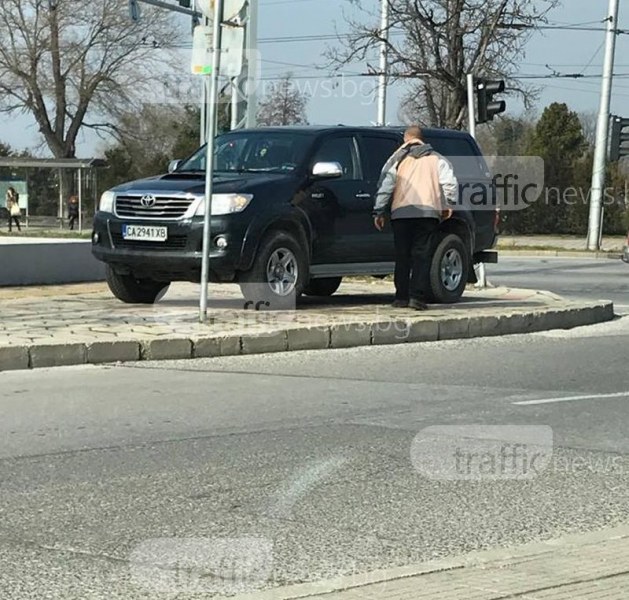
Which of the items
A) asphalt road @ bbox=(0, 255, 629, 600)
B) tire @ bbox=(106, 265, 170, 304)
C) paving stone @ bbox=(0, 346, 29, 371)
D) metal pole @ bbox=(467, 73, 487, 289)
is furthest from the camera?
metal pole @ bbox=(467, 73, 487, 289)

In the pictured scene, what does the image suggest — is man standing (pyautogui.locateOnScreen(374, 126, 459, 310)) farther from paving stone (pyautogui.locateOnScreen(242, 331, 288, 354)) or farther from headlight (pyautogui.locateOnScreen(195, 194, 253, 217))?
paving stone (pyautogui.locateOnScreen(242, 331, 288, 354))

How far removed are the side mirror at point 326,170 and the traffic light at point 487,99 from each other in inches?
196

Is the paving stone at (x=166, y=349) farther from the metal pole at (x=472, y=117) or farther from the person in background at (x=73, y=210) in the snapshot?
the person in background at (x=73, y=210)

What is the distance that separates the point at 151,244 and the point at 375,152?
308cm

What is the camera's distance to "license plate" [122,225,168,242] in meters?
11.5

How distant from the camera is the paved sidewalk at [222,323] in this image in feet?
31.7

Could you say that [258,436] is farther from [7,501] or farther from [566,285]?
[566,285]

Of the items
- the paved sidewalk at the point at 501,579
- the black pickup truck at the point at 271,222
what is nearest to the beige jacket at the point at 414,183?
the black pickup truck at the point at 271,222

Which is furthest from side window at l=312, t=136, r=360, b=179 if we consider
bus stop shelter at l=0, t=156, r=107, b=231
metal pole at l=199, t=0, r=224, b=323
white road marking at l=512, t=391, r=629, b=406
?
bus stop shelter at l=0, t=156, r=107, b=231

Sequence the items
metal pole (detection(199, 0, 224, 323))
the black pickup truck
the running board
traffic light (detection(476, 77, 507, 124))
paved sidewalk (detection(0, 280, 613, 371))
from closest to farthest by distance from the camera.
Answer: paved sidewalk (detection(0, 280, 613, 371))
metal pole (detection(199, 0, 224, 323))
the black pickup truck
the running board
traffic light (detection(476, 77, 507, 124))

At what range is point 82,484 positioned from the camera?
5.83 metres

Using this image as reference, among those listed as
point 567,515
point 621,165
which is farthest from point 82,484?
point 621,165

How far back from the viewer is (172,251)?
11500 millimetres

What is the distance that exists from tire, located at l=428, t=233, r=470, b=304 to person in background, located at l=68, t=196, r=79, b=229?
27.0 metres
